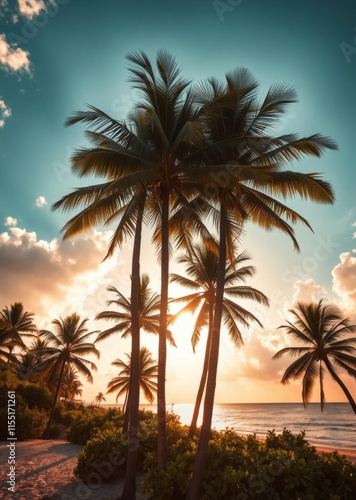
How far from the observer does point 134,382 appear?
8.53 meters

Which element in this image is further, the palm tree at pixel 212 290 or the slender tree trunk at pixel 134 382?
the palm tree at pixel 212 290

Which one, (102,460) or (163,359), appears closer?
(163,359)

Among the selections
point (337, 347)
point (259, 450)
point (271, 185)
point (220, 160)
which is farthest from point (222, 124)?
point (337, 347)

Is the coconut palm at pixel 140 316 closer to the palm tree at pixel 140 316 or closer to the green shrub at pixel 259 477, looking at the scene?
the palm tree at pixel 140 316

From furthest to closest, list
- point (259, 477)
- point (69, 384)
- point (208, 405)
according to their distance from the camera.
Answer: point (69, 384) < point (208, 405) < point (259, 477)

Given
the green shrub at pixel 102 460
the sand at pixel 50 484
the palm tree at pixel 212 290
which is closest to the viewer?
the sand at pixel 50 484

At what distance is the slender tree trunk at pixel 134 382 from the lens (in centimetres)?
787

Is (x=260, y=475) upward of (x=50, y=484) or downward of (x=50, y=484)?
upward

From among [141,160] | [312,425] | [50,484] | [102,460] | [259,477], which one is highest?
[141,160]

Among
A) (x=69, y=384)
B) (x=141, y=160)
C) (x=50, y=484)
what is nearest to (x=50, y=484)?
(x=50, y=484)

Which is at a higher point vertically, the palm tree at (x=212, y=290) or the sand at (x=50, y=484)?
the palm tree at (x=212, y=290)

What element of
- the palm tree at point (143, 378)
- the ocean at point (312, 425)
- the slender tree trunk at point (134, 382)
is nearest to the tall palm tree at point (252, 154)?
the slender tree trunk at point (134, 382)

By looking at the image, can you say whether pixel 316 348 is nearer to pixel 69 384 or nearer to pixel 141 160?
pixel 141 160

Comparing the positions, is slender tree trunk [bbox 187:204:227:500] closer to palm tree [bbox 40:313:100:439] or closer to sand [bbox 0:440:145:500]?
sand [bbox 0:440:145:500]
